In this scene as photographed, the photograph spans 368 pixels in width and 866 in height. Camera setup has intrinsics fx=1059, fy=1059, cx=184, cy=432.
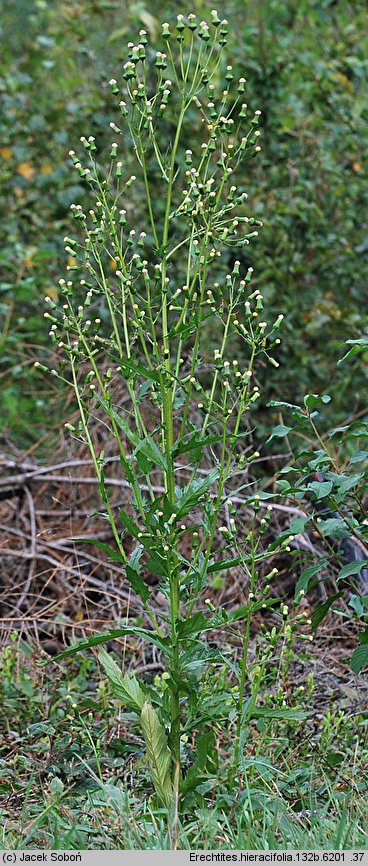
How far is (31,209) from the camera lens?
6.14 meters

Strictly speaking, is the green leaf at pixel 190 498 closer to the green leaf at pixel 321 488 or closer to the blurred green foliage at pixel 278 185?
the green leaf at pixel 321 488

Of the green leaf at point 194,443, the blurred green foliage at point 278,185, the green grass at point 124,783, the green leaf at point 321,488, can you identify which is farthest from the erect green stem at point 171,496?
the blurred green foliage at point 278,185

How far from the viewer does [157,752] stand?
7.90 ft

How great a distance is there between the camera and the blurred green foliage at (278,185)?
5.04m

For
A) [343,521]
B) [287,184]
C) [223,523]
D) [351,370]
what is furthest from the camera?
[287,184]

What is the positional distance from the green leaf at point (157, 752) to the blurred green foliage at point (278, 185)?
8.42ft

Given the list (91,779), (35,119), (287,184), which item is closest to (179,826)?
(91,779)

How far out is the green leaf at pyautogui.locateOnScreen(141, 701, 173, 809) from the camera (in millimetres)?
2377

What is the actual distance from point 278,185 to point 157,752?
11.8 feet

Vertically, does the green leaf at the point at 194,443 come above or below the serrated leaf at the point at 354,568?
above

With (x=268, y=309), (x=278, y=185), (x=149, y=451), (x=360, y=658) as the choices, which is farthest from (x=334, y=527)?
(x=278, y=185)

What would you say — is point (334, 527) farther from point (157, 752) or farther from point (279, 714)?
point (157, 752)
